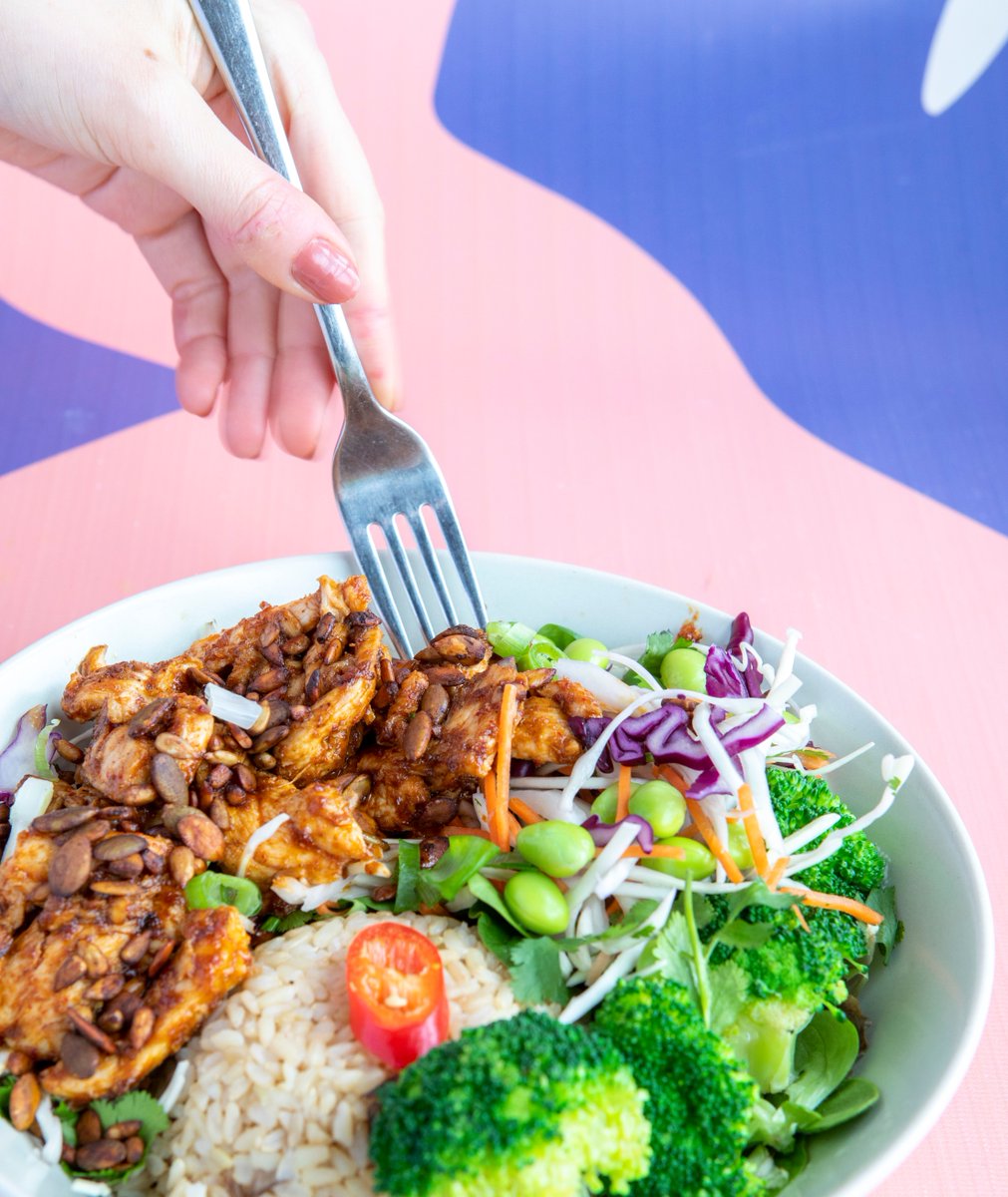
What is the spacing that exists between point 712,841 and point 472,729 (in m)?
0.72

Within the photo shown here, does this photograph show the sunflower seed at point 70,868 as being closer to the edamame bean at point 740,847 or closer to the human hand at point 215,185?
the edamame bean at point 740,847

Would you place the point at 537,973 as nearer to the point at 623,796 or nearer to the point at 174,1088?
the point at 623,796

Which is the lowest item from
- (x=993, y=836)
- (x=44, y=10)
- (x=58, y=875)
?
(x=993, y=836)

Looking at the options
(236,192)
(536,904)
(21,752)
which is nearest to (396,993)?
(536,904)

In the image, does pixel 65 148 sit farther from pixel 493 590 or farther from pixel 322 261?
pixel 493 590

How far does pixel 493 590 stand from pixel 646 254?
3.93 m

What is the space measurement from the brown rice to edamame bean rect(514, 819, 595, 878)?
0.92 feet

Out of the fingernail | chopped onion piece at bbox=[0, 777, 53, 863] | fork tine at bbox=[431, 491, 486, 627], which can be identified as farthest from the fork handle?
chopped onion piece at bbox=[0, 777, 53, 863]

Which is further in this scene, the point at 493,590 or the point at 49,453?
the point at 49,453

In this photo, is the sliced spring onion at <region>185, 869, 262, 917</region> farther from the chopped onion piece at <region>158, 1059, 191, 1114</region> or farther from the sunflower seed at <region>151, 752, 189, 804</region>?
the chopped onion piece at <region>158, 1059, 191, 1114</region>

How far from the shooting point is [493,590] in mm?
3904

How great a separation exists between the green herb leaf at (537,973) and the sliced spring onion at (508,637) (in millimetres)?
1075

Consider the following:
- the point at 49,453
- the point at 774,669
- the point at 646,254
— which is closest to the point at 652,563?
the point at 774,669

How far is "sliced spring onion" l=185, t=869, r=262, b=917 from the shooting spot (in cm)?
275
